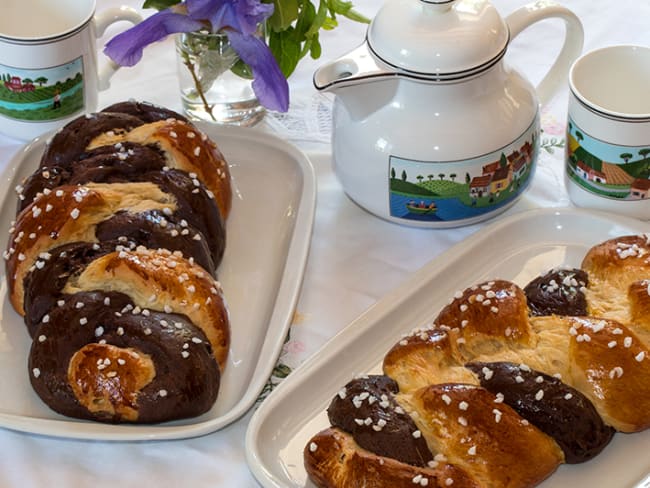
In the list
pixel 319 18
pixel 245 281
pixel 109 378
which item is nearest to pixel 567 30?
pixel 319 18

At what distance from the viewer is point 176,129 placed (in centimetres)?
127

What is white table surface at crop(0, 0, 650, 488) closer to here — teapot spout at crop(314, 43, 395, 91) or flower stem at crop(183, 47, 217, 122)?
flower stem at crop(183, 47, 217, 122)

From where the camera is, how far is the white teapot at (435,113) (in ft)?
3.89

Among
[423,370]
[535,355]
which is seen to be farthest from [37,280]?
[535,355]

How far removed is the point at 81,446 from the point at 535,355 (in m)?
0.46

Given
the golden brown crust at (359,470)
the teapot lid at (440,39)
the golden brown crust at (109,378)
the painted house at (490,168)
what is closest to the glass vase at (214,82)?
the teapot lid at (440,39)

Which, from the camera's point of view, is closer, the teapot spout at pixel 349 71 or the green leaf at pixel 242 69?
the teapot spout at pixel 349 71

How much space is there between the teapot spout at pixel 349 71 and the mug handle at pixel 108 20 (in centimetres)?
37

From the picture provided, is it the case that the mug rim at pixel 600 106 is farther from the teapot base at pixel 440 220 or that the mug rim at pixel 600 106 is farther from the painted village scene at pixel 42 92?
the painted village scene at pixel 42 92

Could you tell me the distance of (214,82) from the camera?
57.4 inches

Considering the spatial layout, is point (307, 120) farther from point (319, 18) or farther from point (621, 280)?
point (621, 280)

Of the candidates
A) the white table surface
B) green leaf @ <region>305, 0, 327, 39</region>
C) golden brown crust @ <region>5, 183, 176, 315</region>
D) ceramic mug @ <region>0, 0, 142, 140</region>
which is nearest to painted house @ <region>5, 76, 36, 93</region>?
ceramic mug @ <region>0, 0, 142, 140</region>

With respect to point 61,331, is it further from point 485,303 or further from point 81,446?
point 485,303

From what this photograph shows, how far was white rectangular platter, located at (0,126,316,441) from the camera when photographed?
41.2 inches
